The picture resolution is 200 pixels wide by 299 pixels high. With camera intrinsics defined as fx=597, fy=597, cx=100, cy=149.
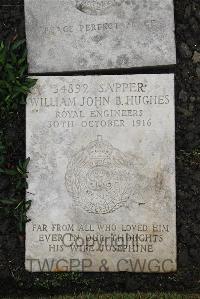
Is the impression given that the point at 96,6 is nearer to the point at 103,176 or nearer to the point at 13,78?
the point at 13,78

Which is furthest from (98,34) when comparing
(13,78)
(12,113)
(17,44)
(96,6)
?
(12,113)

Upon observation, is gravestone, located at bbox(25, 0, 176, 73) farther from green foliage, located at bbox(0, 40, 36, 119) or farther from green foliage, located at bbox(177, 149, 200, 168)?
green foliage, located at bbox(177, 149, 200, 168)

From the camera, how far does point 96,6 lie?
4.91 m

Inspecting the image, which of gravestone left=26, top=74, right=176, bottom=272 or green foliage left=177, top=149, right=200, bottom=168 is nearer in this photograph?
gravestone left=26, top=74, right=176, bottom=272

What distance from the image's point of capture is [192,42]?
16.6 feet

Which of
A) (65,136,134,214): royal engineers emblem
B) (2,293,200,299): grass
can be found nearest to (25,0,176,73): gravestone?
(65,136,134,214): royal engineers emblem

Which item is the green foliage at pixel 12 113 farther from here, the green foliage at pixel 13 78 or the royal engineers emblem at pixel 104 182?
the royal engineers emblem at pixel 104 182

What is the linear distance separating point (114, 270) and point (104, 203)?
1.78 ft

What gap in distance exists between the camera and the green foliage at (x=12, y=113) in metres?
4.86

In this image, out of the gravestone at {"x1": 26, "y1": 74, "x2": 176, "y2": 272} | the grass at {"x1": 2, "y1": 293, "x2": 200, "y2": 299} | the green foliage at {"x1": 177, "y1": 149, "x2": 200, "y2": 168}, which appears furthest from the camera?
the green foliage at {"x1": 177, "y1": 149, "x2": 200, "y2": 168}

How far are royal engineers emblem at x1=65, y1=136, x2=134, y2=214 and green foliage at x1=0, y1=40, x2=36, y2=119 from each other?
763 millimetres

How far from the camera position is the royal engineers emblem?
4.77 meters

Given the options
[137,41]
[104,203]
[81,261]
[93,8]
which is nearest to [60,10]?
[93,8]

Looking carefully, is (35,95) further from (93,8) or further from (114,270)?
(114,270)
